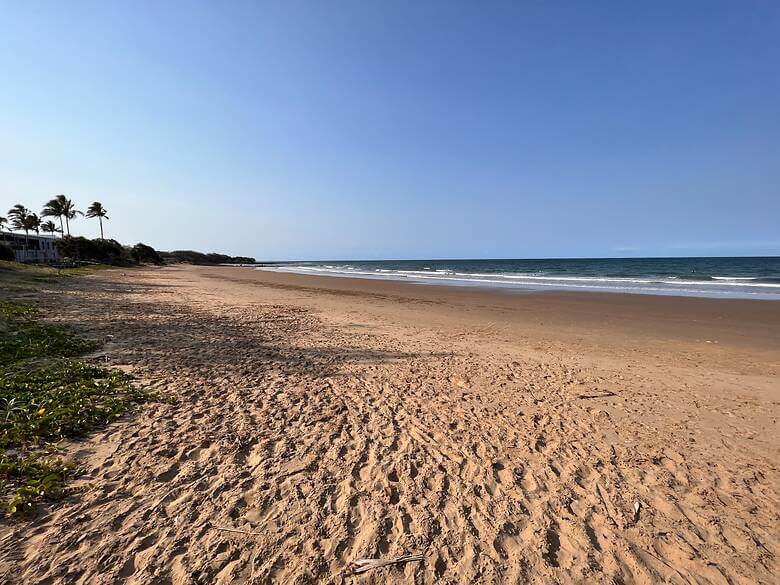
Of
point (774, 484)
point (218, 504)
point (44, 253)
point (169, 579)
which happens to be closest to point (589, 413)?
point (774, 484)

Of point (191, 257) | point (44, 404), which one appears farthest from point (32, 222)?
point (44, 404)

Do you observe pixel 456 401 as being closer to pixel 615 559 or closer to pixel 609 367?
pixel 615 559

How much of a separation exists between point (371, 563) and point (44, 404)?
4707 mm

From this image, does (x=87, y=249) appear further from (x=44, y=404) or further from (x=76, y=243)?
(x=44, y=404)

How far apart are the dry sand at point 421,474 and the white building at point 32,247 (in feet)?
212

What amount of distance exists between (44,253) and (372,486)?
80.8 metres

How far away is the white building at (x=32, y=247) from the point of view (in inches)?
2036

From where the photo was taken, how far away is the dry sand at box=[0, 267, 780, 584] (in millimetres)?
2688

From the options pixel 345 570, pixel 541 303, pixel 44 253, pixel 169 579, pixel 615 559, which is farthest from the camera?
pixel 44 253

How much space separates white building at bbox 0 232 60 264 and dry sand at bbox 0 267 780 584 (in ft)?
212

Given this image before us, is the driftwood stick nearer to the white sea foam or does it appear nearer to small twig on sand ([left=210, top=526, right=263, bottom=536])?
small twig on sand ([left=210, top=526, right=263, bottom=536])

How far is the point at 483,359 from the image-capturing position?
8367 mm

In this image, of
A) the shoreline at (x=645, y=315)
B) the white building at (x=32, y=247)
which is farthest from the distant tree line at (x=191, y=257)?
the shoreline at (x=645, y=315)

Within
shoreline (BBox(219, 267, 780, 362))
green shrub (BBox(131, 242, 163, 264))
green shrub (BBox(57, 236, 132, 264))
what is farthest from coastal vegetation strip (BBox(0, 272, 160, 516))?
green shrub (BBox(131, 242, 163, 264))
